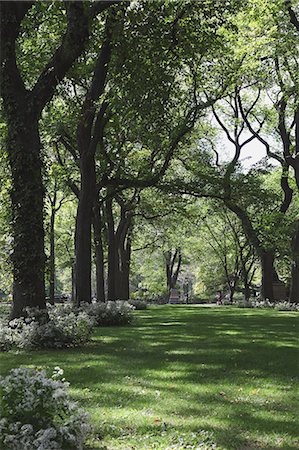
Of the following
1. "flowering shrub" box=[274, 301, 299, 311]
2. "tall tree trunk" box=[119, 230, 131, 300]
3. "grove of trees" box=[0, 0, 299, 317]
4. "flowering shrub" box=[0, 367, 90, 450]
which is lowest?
"flowering shrub" box=[0, 367, 90, 450]

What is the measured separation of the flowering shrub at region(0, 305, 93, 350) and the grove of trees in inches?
20.9

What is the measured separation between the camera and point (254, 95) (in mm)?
27719

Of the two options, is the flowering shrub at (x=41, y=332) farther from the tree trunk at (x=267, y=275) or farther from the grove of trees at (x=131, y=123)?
the tree trunk at (x=267, y=275)

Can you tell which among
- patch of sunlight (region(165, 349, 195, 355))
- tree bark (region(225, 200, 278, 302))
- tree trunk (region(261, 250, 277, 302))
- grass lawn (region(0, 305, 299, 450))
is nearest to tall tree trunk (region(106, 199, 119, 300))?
tree bark (region(225, 200, 278, 302))

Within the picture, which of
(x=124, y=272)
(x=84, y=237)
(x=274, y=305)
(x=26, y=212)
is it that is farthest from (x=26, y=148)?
(x=124, y=272)

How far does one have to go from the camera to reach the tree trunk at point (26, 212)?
32.5 ft

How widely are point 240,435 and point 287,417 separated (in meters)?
0.84

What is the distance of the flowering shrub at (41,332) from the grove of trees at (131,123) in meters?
0.53

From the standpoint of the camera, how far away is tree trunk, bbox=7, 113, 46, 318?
9898 millimetres

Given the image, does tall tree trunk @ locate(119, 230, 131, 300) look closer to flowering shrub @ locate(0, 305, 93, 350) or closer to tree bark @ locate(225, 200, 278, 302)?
tree bark @ locate(225, 200, 278, 302)

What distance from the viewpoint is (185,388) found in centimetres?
629

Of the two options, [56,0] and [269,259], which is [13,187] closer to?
[56,0]

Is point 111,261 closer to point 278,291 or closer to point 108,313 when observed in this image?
point 108,313

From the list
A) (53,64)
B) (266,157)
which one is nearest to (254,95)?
(266,157)
